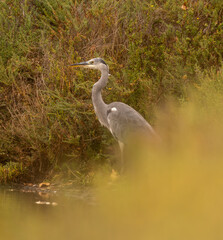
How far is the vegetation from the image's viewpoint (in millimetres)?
9086

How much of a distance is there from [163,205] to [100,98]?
3908 mm

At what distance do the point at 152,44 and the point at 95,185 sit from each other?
2567 millimetres

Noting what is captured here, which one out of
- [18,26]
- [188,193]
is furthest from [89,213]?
[18,26]

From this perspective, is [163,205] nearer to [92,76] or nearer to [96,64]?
[96,64]

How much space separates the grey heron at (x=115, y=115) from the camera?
8.33 m

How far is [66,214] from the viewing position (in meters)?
6.67

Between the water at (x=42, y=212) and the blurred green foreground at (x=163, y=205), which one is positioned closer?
the blurred green foreground at (x=163, y=205)

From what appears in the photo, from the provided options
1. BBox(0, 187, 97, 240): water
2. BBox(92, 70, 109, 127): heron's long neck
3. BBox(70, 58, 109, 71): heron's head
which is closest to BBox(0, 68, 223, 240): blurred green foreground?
BBox(0, 187, 97, 240): water

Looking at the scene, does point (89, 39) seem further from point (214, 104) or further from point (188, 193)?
A: point (188, 193)

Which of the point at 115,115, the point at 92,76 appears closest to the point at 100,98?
the point at 115,115

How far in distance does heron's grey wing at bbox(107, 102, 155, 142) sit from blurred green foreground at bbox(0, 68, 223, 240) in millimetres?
1243

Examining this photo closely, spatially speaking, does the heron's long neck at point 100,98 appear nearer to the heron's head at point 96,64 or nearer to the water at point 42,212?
the heron's head at point 96,64

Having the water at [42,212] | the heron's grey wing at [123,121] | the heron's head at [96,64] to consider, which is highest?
the heron's head at [96,64]

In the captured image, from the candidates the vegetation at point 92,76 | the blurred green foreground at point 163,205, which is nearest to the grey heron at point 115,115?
the vegetation at point 92,76
